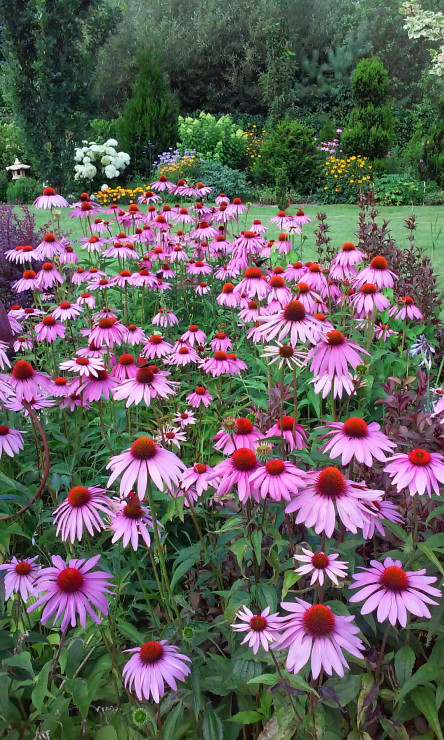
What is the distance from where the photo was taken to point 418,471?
1.23m

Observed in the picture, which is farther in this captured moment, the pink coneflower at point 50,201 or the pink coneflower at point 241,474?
the pink coneflower at point 50,201

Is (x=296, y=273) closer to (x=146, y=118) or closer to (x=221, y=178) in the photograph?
(x=221, y=178)

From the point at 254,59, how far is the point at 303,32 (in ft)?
7.72

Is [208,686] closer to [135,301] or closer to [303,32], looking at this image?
[135,301]

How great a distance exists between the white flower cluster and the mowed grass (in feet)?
2.84

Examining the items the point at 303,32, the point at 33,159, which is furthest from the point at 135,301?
A: the point at 303,32

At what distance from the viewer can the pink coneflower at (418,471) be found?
120 cm

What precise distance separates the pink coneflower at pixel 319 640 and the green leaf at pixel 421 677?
0.28m

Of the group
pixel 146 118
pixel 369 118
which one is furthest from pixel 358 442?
pixel 146 118

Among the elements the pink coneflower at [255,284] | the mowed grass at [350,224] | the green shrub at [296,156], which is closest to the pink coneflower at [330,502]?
the pink coneflower at [255,284]

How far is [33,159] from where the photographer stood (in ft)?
33.3

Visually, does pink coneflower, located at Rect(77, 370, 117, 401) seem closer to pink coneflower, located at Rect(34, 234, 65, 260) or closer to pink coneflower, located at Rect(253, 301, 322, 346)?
pink coneflower, located at Rect(253, 301, 322, 346)

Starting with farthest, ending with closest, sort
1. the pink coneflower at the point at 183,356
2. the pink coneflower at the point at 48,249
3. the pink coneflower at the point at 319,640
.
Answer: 1. the pink coneflower at the point at 48,249
2. the pink coneflower at the point at 183,356
3. the pink coneflower at the point at 319,640

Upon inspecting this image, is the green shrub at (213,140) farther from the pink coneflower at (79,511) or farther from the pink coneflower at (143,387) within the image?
the pink coneflower at (79,511)
